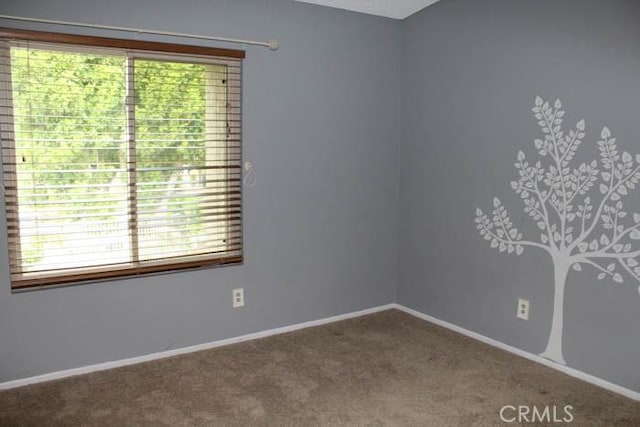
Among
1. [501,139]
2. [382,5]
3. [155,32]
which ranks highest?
[382,5]

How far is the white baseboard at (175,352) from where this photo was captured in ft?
9.52

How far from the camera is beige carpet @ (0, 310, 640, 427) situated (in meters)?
2.59

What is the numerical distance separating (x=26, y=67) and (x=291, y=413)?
2173 millimetres

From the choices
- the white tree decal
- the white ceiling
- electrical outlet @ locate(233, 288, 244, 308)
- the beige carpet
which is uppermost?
the white ceiling

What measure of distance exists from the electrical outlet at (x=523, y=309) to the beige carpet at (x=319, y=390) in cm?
26

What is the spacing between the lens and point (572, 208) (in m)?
3.03

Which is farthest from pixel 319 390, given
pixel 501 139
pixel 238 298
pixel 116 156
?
pixel 501 139

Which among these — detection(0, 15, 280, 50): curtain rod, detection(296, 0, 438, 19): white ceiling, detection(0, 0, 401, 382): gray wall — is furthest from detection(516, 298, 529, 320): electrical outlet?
detection(0, 15, 280, 50): curtain rod

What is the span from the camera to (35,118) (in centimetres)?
282

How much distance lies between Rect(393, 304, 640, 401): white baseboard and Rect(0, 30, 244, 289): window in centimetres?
146

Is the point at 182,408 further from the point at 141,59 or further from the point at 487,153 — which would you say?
the point at 487,153

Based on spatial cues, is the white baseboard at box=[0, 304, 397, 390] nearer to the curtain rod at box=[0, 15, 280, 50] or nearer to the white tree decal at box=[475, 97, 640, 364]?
the white tree decal at box=[475, 97, 640, 364]

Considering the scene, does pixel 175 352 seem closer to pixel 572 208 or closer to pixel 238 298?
pixel 238 298

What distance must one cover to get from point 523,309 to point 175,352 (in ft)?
6.96
